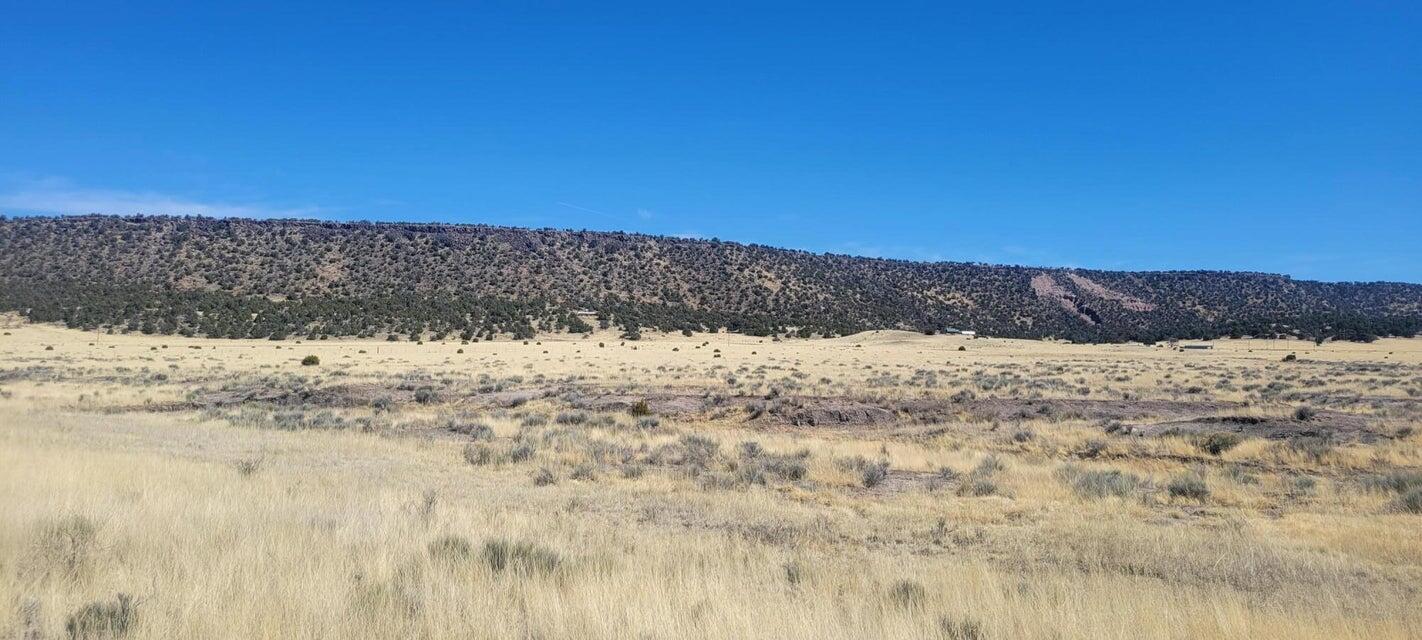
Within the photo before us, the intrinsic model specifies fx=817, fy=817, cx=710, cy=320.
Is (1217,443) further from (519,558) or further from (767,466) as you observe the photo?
(519,558)

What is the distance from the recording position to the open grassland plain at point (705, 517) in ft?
18.1

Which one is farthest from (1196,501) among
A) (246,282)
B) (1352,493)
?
(246,282)

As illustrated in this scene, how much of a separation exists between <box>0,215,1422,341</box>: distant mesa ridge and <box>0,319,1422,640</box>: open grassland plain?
57.6m

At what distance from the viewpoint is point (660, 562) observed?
281 inches

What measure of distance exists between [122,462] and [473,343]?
6049cm

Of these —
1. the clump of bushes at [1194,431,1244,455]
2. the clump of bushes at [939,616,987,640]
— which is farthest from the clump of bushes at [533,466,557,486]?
the clump of bushes at [1194,431,1244,455]

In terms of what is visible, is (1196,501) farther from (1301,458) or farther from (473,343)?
(473,343)

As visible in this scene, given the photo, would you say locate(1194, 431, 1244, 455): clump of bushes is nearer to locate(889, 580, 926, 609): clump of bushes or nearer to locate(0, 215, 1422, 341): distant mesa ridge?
locate(889, 580, 926, 609): clump of bushes

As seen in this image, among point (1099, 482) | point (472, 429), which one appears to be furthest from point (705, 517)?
point (472, 429)

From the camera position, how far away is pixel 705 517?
10.1 meters

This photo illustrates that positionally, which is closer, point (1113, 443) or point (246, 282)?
point (1113, 443)

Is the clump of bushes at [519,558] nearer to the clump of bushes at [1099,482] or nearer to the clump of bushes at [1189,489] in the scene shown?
the clump of bushes at [1099,482]

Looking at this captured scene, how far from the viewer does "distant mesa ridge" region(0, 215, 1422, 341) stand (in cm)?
7838

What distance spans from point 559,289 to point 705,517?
9019cm
